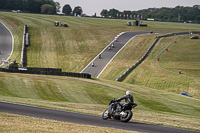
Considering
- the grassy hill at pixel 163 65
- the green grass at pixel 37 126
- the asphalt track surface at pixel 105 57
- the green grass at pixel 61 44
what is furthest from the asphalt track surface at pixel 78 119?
the green grass at pixel 61 44

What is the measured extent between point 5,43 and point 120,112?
2984 inches

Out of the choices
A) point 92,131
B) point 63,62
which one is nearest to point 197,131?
point 92,131

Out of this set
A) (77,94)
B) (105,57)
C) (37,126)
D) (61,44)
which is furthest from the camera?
(61,44)

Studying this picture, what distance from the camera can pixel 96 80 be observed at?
5088 cm

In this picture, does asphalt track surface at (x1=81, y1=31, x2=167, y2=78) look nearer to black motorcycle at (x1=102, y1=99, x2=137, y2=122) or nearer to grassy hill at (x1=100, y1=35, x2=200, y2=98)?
grassy hill at (x1=100, y1=35, x2=200, y2=98)

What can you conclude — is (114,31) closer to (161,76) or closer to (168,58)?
(168,58)

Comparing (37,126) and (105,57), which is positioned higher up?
(37,126)

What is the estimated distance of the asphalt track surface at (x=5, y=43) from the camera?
78.6 metres

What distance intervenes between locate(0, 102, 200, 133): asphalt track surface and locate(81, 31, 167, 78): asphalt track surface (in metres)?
45.5

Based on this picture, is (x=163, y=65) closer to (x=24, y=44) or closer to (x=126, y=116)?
(x=24, y=44)

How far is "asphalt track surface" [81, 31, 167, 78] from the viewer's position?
70.7 m

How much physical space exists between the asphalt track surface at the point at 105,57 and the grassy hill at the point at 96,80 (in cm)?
172

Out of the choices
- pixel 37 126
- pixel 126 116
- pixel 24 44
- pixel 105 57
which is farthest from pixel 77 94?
pixel 24 44

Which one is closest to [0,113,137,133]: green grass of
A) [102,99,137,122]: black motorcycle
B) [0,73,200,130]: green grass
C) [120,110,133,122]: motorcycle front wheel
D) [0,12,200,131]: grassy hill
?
[120,110,133,122]: motorcycle front wheel
